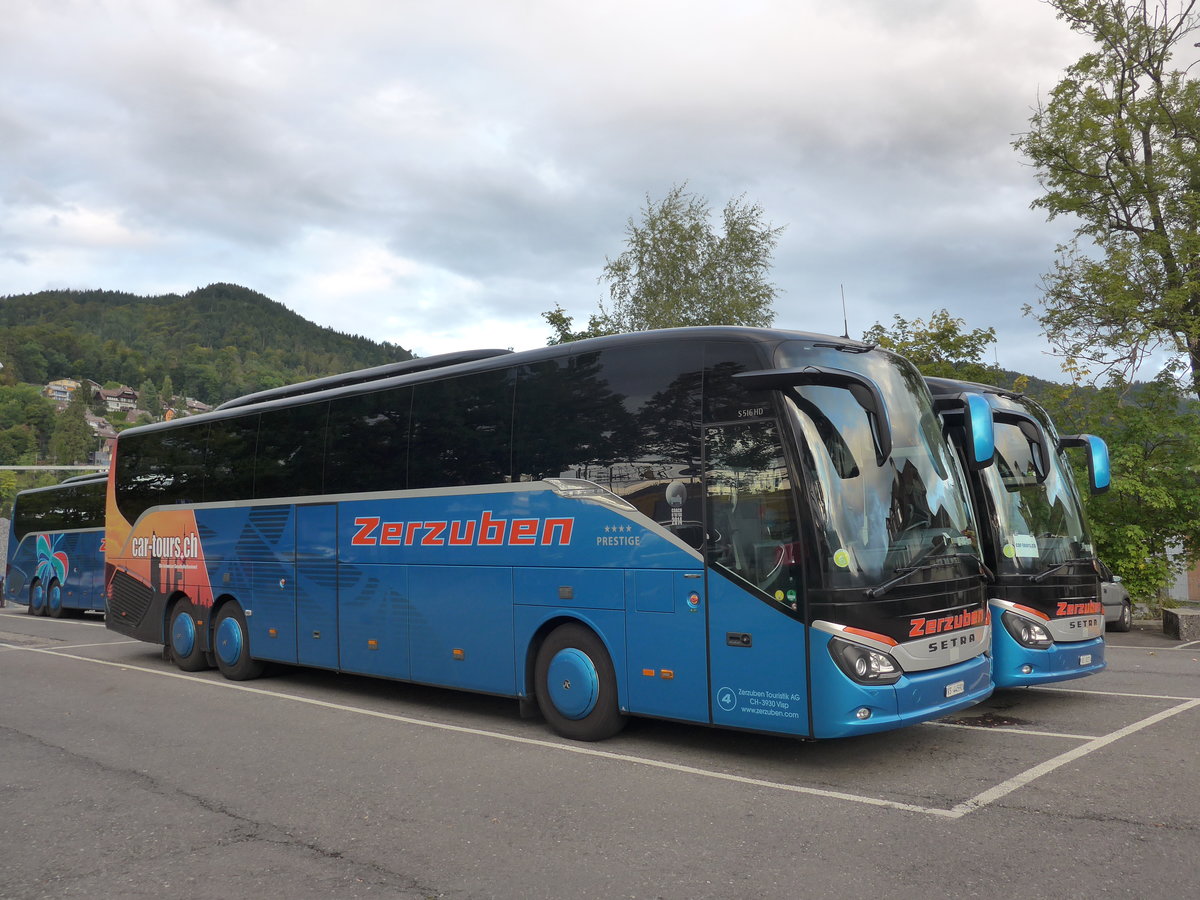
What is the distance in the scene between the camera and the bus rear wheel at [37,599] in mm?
29214

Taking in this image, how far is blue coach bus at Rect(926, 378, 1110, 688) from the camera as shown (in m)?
8.86

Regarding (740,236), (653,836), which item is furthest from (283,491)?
(740,236)

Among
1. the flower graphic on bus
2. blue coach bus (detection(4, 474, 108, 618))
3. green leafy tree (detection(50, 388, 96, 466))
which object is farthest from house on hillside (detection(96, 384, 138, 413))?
the flower graphic on bus

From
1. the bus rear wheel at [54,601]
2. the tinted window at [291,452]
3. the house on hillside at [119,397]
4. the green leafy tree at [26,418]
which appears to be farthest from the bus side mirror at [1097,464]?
the house on hillside at [119,397]

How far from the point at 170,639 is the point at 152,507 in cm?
193

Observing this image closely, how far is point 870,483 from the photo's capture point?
6840mm

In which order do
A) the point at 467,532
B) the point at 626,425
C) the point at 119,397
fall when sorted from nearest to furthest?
the point at 626,425
the point at 467,532
the point at 119,397

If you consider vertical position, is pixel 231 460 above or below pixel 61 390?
below

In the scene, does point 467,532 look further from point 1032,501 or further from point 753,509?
point 1032,501

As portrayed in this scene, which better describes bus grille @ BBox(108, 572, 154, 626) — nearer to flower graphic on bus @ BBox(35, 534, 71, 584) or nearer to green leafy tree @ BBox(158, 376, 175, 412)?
flower graphic on bus @ BBox(35, 534, 71, 584)

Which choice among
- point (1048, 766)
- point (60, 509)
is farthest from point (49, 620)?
point (1048, 766)

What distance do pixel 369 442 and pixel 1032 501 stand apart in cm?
677

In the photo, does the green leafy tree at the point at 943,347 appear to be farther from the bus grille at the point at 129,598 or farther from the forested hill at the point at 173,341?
the forested hill at the point at 173,341

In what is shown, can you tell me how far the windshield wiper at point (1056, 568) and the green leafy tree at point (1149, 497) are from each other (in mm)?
8307
